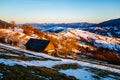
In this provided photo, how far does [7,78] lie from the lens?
60.7ft

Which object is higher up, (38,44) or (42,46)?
(38,44)

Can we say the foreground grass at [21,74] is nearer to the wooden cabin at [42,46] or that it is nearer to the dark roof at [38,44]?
the wooden cabin at [42,46]

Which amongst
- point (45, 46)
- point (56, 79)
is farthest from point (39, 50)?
point (56, 79)

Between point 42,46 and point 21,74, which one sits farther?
point 42,46

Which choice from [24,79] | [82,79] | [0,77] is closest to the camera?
[0,77]

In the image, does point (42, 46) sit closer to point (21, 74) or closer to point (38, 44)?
point (38, 44)

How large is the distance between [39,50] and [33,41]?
8.62 meters

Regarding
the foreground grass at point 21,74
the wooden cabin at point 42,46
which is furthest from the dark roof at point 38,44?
the foreground grass at point 21,74

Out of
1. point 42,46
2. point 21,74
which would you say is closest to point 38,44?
point 42,46

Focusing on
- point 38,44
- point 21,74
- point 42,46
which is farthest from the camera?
point 38,44

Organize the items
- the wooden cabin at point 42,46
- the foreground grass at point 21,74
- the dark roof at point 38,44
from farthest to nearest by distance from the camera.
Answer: the dark roof at point 38,44, the wooden cabin at point 42,46, the foreground grass at point 21,74

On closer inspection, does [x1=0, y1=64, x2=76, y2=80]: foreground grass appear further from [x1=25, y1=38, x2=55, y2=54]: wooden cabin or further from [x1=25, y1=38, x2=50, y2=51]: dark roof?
[x1=25, y1=38, x2=50, y2=51]: dark roof

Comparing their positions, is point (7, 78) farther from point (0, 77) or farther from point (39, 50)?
point (39, 50)

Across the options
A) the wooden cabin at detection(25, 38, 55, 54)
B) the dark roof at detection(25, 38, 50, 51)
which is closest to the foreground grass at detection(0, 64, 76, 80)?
the wooden cabin at detection(25, 38, 55, 54)
